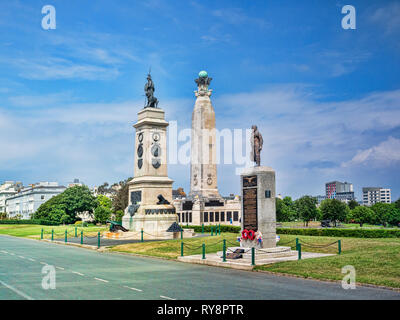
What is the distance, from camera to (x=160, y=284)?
15.6m

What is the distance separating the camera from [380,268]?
17938 mm

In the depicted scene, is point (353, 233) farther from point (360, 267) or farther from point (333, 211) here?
point (333, 211)

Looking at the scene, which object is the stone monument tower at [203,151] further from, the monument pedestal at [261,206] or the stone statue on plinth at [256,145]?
the monument pedestal at [261,206]

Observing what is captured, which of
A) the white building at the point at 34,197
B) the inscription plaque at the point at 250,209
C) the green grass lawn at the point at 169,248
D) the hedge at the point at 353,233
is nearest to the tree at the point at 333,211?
the hedge at the point at 353,233

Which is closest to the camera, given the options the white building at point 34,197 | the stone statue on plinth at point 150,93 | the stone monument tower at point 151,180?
→ the stone monument tower at point 151,180

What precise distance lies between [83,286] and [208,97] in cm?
7102

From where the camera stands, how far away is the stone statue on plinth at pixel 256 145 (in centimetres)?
2358

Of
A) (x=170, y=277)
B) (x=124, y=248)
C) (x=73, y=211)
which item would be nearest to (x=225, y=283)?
(x=170, y=277)

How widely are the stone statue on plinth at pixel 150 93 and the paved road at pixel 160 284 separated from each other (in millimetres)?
24780

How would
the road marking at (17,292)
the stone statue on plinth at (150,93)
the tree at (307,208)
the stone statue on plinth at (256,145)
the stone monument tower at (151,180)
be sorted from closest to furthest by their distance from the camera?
the road marking at (17,292), the stone statue on plinth at (256,145), the stone monument tower at (151,180), the stone statue on plinth at (150,93), the tree at (307,208)

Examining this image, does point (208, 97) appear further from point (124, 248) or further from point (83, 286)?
point (83, 286)
